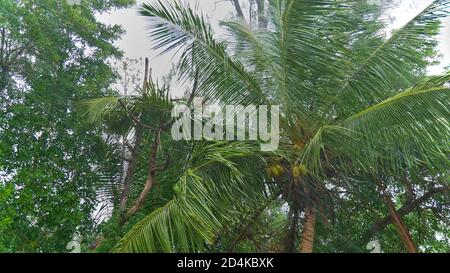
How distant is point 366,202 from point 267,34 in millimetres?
2316

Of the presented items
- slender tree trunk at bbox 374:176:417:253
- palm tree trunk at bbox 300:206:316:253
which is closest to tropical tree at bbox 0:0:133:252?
palm tree trunk at bbox 300:206:316:253

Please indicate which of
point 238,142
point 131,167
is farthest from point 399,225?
point 131,167

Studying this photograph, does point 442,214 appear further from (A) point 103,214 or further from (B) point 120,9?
(B) point 120,9

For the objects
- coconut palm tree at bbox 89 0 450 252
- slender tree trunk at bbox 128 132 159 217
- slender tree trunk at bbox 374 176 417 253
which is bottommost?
slender tree trunk at bbox 374 176 417 253

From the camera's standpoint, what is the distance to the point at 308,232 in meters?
3.65

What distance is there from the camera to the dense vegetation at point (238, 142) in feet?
10.1

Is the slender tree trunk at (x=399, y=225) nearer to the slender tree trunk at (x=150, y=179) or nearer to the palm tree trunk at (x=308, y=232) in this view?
the palm tree trunk at (x=308, y=232)

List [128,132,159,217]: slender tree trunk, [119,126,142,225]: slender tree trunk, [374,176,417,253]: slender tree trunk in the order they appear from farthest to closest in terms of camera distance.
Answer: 1. [119,126,142,225]: slender tree trunk
2. [128,132,159,217]: slender tree trunk
3. [374,176,417,253]: slender tree trunk

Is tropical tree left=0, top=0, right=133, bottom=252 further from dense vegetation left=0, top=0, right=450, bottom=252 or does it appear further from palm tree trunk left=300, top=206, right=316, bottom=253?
palm tree trunk left=300, top=206, right=316, bottom=253

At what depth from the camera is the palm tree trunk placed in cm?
359

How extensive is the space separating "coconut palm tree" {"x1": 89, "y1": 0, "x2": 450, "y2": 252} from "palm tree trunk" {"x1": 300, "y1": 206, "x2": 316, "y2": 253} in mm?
10

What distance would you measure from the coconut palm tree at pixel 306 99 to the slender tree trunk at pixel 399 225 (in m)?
0.02

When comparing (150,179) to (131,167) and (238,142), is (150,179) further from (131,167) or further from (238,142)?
(238,142)

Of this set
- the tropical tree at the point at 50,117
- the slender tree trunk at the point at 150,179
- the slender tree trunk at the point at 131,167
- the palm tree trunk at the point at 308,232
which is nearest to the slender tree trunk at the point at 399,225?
the palm tree trunk at the point at 308,232
